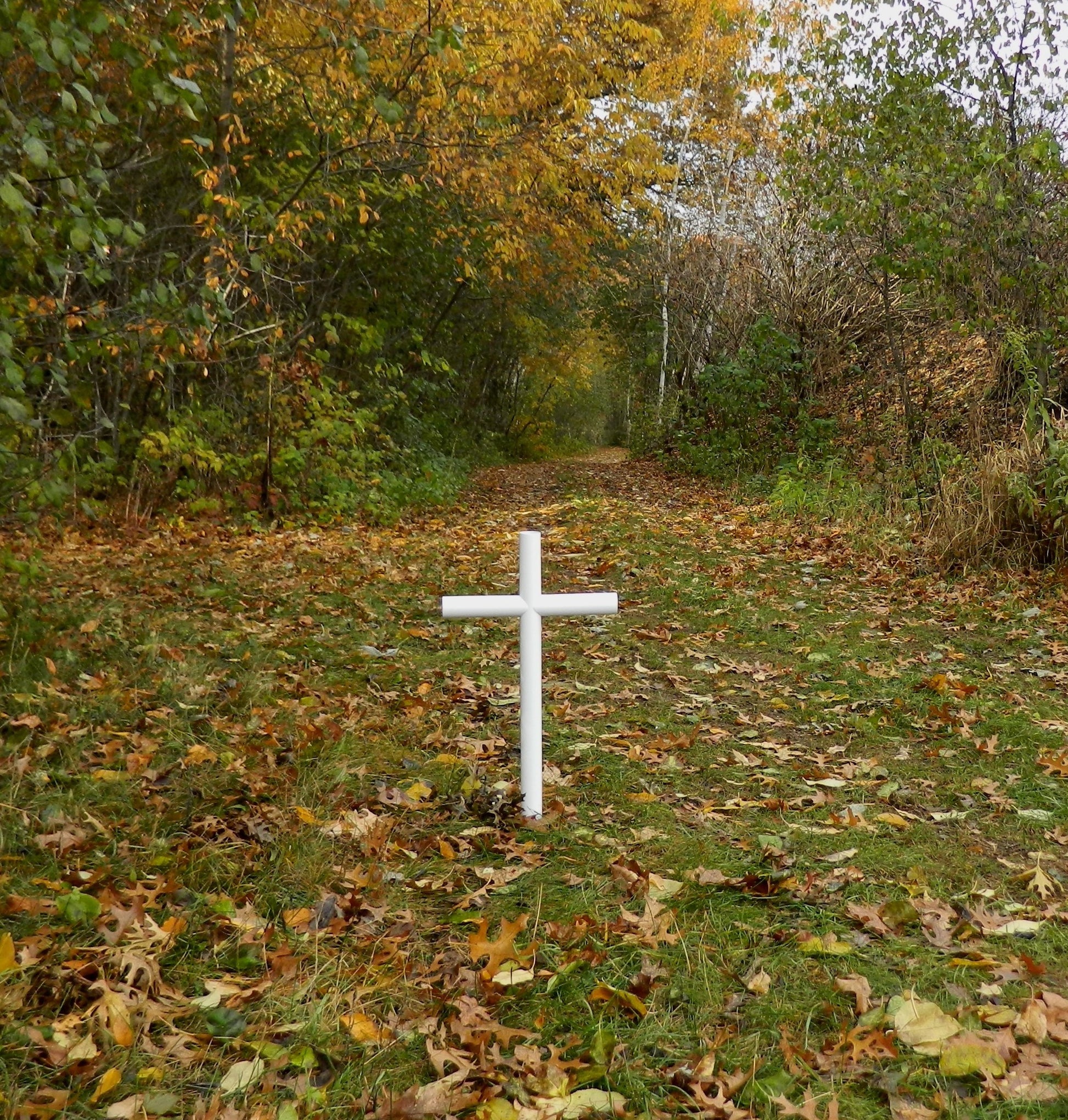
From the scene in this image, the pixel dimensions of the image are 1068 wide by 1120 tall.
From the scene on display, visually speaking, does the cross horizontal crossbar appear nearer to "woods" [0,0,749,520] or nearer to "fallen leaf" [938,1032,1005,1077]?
"woods" [0,0,749,520]

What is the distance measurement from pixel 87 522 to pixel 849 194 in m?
9.40

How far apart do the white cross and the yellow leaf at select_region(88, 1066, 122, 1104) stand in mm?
1968

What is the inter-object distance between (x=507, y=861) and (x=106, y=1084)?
1.72 meters

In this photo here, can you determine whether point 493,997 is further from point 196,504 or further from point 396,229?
point 396,229

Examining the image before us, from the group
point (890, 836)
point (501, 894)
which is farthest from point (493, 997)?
point (890, 836)

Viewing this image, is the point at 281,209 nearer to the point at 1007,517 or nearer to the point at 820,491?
the point at 1007,517

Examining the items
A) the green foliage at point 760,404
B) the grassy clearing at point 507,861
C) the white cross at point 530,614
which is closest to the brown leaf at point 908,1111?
the grassy clearing at point 507,861

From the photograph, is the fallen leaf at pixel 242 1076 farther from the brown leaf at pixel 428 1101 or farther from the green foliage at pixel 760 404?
the green foliage at pixel 760 404

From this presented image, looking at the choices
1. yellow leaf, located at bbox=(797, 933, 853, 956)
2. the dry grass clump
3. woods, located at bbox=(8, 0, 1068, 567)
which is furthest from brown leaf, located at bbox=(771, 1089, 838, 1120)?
the dry grass clump

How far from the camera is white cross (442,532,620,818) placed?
409cm

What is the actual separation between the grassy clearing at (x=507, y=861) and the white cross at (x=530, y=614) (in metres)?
0.24

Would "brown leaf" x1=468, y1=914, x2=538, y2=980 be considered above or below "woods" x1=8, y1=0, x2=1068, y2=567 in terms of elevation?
below

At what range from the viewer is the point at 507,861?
3.87 m

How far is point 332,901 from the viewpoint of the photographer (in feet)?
11.2
